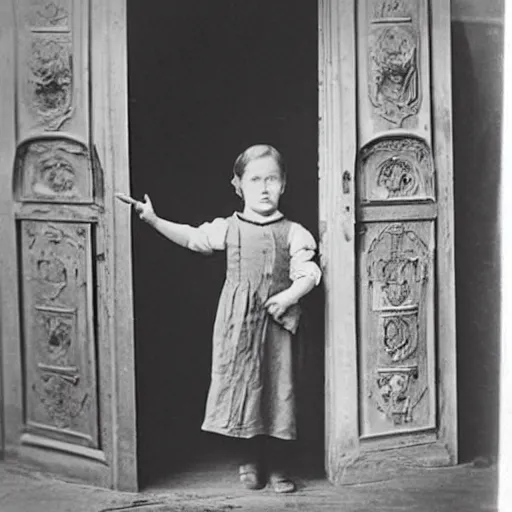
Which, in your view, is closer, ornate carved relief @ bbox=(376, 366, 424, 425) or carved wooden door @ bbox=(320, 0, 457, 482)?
carved wooden door @ bbox=(320, 0, 457, 482)

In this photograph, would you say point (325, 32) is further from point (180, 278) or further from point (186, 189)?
point (180, 278)

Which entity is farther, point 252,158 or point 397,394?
point 397,394

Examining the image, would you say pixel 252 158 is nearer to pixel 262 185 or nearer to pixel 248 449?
pixel 262 185

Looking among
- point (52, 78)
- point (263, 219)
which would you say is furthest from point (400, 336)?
point (52, 78)

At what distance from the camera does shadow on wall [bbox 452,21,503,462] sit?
87.9 inches

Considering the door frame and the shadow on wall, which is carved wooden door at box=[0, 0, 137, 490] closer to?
the door frame

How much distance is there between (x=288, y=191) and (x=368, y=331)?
34 centimetres

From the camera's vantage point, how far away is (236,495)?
225cm

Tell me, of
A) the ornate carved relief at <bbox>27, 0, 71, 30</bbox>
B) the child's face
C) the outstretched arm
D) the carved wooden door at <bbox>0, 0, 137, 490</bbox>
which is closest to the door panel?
the child's face

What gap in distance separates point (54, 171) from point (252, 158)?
0.40 m

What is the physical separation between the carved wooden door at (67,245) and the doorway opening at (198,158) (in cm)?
5

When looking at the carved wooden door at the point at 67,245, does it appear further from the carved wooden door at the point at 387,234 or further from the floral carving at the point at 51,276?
the carved wooden door at the point at 387,234

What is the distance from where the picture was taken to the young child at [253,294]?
89.4 inches

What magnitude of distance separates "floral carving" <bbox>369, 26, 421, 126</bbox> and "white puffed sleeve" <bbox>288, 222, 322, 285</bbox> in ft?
0.96
